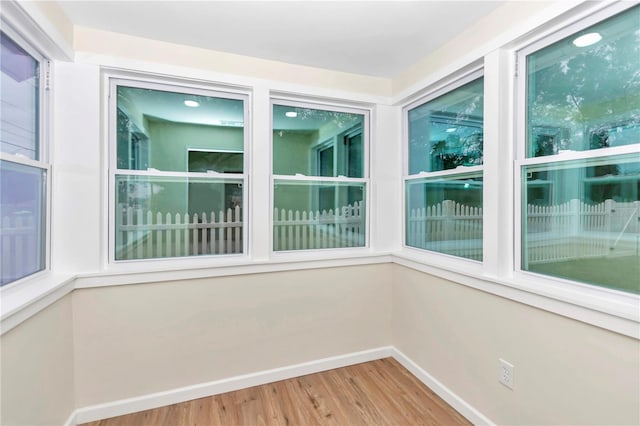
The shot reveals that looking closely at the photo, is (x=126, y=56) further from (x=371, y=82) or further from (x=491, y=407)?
(x=491, y=407)

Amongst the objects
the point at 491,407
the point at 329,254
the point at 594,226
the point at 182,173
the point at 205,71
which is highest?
the point at 205,71

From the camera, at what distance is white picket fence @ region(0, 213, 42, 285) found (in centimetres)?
143

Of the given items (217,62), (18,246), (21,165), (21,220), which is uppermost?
(217,62)

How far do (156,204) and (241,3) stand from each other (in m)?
1.39

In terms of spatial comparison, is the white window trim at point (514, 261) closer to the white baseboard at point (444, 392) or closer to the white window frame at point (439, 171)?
the white window frame at point (439, 171)

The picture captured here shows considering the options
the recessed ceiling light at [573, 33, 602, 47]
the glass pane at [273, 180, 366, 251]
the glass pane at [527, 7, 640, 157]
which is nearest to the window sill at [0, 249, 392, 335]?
the glass pane at [273, 180, 366, 251]

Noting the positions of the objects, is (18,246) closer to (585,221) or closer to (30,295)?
(30,295)

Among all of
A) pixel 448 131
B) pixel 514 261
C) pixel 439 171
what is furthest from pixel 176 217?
pixel 514 261

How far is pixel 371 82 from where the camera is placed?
2.63 meters

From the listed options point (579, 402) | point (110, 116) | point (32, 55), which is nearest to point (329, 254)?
point (579, 402)

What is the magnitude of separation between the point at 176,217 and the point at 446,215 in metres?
1.99

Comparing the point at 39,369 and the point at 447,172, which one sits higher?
the point at 447,172

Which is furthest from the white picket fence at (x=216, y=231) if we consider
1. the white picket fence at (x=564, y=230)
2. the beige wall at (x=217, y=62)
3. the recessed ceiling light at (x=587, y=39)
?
the recessed ceiling light at (x=587, y=39)

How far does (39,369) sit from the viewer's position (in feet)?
5.03
